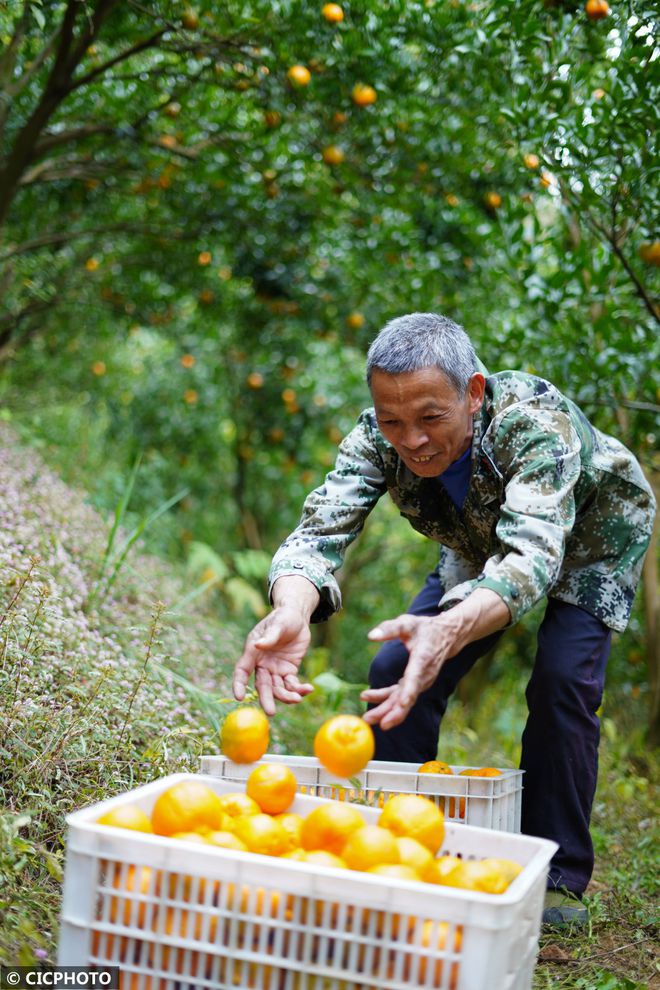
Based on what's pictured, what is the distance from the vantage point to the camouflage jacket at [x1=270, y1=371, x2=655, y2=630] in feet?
7.16

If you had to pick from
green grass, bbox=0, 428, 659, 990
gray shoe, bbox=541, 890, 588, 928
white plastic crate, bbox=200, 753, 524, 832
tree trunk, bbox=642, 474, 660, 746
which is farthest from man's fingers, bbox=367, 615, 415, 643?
tree trunk, bbox=642, 474, 660, 746

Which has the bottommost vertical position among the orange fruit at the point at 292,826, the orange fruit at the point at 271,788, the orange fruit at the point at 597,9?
the orange fruit at the point at 292,826

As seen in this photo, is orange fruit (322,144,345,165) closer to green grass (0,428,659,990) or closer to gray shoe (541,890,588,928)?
Answer: green grass (0,428,659,990)

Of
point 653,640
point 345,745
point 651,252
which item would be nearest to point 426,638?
point 345,745

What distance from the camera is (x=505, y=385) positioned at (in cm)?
243

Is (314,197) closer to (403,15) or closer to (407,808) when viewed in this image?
(403,15)

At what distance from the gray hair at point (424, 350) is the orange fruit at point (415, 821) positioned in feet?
3.15

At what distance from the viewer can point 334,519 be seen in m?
2.49

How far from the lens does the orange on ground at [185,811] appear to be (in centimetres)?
164

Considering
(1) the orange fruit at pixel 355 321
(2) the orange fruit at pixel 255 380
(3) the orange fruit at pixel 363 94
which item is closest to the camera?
(3) the orange fruit at pixel 363 94

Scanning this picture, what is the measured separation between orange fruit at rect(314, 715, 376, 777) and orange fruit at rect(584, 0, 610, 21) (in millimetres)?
2389

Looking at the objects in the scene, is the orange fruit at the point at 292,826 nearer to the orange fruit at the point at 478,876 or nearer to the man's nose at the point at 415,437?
the orange fruit at the point at 478,876

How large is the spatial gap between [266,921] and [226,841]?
0.60 ft

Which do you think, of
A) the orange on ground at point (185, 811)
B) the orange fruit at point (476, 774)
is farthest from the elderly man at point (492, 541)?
the orange on ground at point (185, 811)
